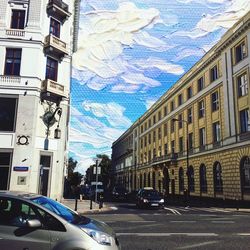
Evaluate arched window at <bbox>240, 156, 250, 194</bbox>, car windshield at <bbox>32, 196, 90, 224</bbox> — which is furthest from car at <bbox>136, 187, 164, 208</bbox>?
car windshield at <bbox>32, 196, 90, 224</bbox>

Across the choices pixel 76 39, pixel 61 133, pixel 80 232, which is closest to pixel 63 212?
pixel 80 232

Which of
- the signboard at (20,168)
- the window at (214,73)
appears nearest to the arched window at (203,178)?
the window at (214,73)

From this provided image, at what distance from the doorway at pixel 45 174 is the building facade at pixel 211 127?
54.6 feet

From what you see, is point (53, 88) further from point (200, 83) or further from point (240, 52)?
point (200, 83)

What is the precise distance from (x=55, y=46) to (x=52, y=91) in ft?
12.6

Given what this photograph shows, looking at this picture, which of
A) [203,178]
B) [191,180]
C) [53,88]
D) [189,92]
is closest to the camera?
[53,88]

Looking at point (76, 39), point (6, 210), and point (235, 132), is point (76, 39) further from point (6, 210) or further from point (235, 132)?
point (6, 210)

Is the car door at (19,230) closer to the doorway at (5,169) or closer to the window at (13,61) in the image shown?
the doorway at (5,169)

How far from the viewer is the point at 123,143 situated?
338 ft

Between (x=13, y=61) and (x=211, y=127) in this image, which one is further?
(x=211, y=127)

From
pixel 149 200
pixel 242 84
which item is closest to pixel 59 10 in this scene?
pixel 149 200

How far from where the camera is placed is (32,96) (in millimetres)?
24922

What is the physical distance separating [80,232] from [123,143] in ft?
321

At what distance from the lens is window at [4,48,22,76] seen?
2528 centimetres
